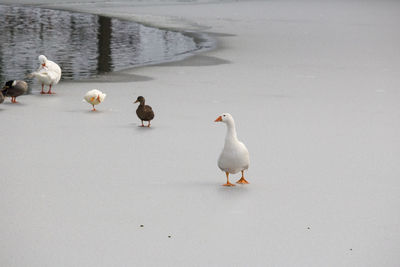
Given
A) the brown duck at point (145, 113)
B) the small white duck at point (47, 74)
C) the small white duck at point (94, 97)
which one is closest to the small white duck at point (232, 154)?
the brown duck at point (145, 113)

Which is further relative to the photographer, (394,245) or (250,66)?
(250,66)

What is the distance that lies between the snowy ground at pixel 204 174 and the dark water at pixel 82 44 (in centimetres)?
209

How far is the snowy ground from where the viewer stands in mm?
5121

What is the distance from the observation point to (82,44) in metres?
19.2

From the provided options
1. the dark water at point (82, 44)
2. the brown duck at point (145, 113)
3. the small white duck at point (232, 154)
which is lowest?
the dark water at point (82, 44)

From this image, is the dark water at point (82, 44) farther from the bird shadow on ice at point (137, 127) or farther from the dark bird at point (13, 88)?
the bird shadow on ice at point (137, 127)

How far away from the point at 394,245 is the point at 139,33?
17160 mm

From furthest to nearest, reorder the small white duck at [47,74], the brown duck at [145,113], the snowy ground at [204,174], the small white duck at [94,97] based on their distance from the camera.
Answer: the small white duck at [47,74]
the small white duck at [94,97]
the brown duck at [145,113]
the snowy ground at [204,174]

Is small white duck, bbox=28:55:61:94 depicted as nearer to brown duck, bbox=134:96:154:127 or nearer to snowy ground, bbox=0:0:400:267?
snowy ground, bbox=0:0:400:267

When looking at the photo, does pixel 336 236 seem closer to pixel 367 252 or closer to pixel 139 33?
pixel 367 252

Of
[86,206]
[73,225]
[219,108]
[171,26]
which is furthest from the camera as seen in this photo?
[171,26]

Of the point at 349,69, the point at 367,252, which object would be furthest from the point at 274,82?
the point at 367,252

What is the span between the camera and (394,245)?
5203mm

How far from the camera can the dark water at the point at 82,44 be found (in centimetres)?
1513
